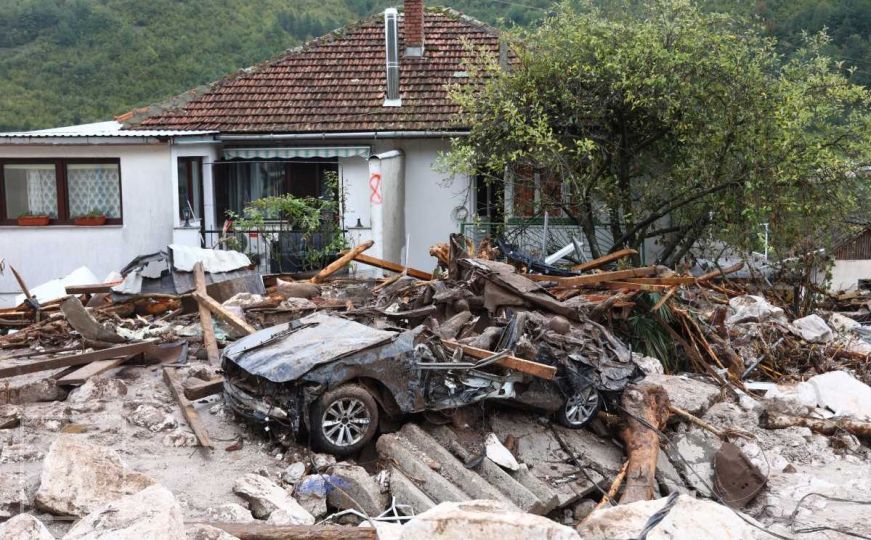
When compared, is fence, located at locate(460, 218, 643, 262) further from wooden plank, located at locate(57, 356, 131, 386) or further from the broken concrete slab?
the broken concrete slab

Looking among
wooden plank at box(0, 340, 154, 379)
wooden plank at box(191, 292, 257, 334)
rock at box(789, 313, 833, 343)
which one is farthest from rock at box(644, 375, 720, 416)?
wooden plank at box(0, 340, 154, 379)

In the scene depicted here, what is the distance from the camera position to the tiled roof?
20.9m

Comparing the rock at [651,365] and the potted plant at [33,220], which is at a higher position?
the potted plant at [33,220]

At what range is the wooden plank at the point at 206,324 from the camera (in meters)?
13.4

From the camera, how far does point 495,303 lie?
12406 millimetres

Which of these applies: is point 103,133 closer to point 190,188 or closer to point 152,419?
point 190,188

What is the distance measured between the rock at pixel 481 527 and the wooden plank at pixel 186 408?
5.01m

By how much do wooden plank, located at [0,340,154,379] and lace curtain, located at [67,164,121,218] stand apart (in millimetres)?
7727

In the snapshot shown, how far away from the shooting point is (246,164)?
21.1 metres

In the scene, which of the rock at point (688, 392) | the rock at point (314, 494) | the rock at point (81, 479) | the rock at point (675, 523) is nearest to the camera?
the rock at point (675, 523)

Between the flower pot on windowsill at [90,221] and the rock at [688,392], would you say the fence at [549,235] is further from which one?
the flower pot on windowsill at [90,221]

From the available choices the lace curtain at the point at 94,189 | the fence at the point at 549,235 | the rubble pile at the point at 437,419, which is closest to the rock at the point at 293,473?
the rubble pile at the point at 437,419

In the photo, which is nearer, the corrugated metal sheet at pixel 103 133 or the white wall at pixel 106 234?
the corrugated metal sheet at pixel 103 133

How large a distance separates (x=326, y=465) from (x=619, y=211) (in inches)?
392
